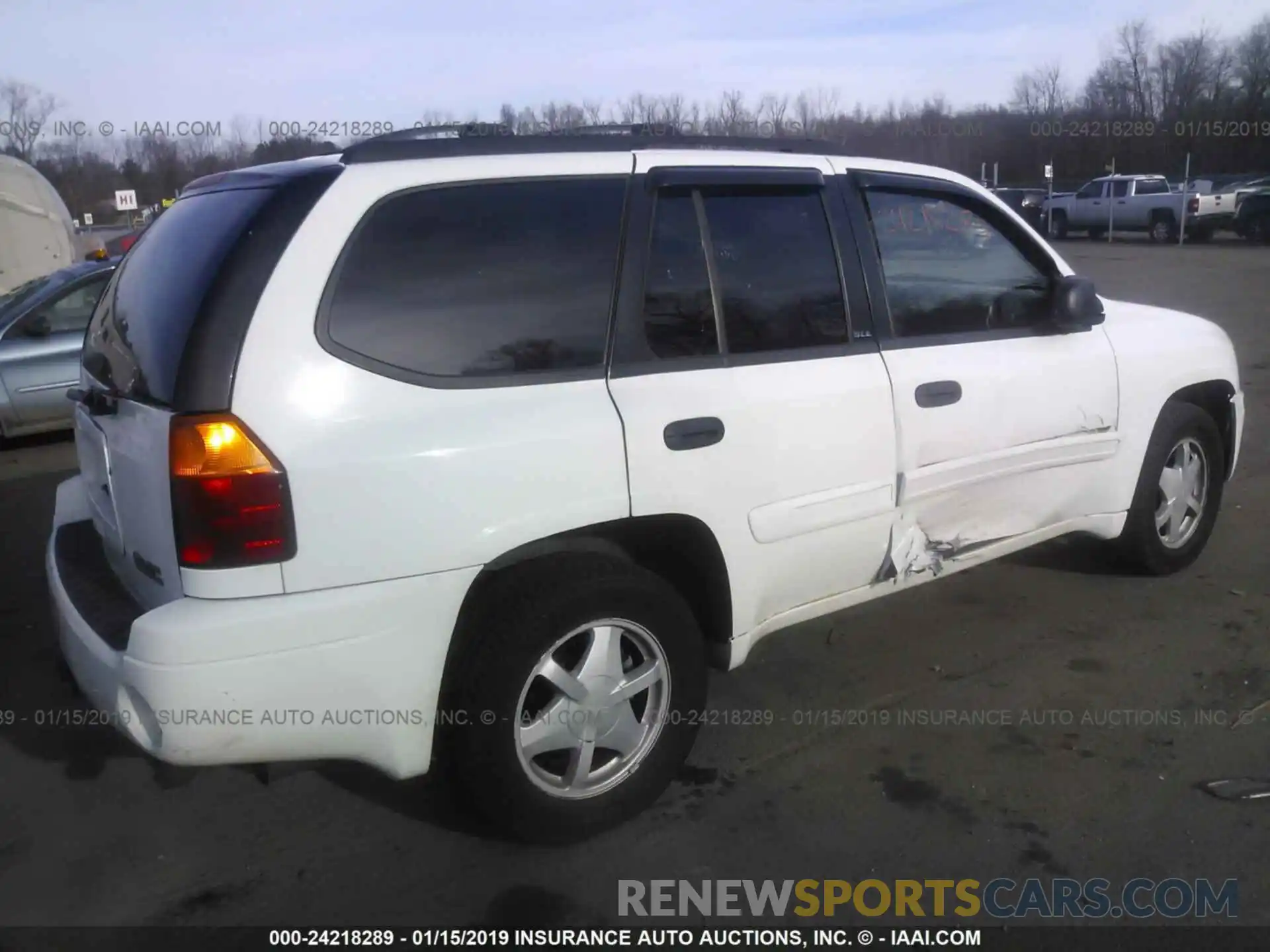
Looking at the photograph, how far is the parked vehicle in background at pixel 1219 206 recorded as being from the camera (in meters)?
28.3

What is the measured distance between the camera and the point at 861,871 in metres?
3.00

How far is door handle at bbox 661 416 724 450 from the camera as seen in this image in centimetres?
308

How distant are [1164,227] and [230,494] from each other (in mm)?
31720

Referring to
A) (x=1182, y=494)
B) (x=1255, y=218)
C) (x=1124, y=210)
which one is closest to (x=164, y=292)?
(x=1182, y=494)

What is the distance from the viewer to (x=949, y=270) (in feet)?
13.2

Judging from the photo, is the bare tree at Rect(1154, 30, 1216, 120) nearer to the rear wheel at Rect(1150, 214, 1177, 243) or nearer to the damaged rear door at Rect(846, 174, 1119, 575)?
the rear wheel at Rect(1150, 214, 1177, 243)

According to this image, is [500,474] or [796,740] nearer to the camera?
[500,474]

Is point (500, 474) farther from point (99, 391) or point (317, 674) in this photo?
point (99, 391)

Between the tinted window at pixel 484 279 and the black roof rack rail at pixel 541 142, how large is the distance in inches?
5.1

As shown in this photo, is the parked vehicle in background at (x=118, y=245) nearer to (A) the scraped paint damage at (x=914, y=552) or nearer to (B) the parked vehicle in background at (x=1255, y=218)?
(A) the scraped paint damage at (x=914, y=552)

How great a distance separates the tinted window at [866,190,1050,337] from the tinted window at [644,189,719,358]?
2.54 ft

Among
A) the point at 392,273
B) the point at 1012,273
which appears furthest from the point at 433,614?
the point at 1012,273

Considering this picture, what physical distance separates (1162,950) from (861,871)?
2.43 feet

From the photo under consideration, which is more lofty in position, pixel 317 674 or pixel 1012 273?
pixel 1012 273
